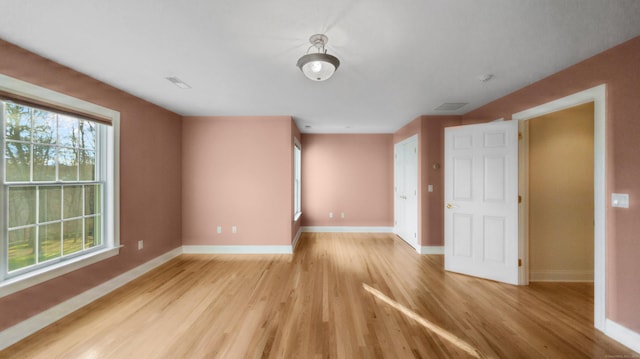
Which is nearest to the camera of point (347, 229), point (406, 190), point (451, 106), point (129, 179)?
point (129, 179)

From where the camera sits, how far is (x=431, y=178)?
171 inches

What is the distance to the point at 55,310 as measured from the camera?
2221mm

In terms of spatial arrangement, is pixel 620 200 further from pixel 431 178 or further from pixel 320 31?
pixel 320 31

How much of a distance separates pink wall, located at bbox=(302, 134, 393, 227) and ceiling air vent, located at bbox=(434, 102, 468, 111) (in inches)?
86.8

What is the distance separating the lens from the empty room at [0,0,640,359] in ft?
5.89

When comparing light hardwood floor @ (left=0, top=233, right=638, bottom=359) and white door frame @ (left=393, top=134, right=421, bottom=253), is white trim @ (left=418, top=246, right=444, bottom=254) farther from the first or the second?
light hardwood floor @ (left=0, top=233, right=638, bottom=359)

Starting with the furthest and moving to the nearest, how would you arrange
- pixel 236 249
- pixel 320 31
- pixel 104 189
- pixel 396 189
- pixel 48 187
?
pixel 396 189 < pixel 236 249 < pixel 104 189 < pixel 48 187 < pixel 320 31

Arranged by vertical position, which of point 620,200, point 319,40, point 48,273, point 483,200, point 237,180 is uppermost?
point 319,40

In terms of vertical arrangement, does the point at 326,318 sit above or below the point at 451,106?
below

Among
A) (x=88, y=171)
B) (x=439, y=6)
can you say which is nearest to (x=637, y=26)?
(x=439, y=6)

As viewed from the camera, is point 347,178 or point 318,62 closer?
point 318,62

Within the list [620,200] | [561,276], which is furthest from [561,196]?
[620,200]

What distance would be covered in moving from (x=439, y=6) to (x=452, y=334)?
2548 mm

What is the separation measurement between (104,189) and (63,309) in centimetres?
129
